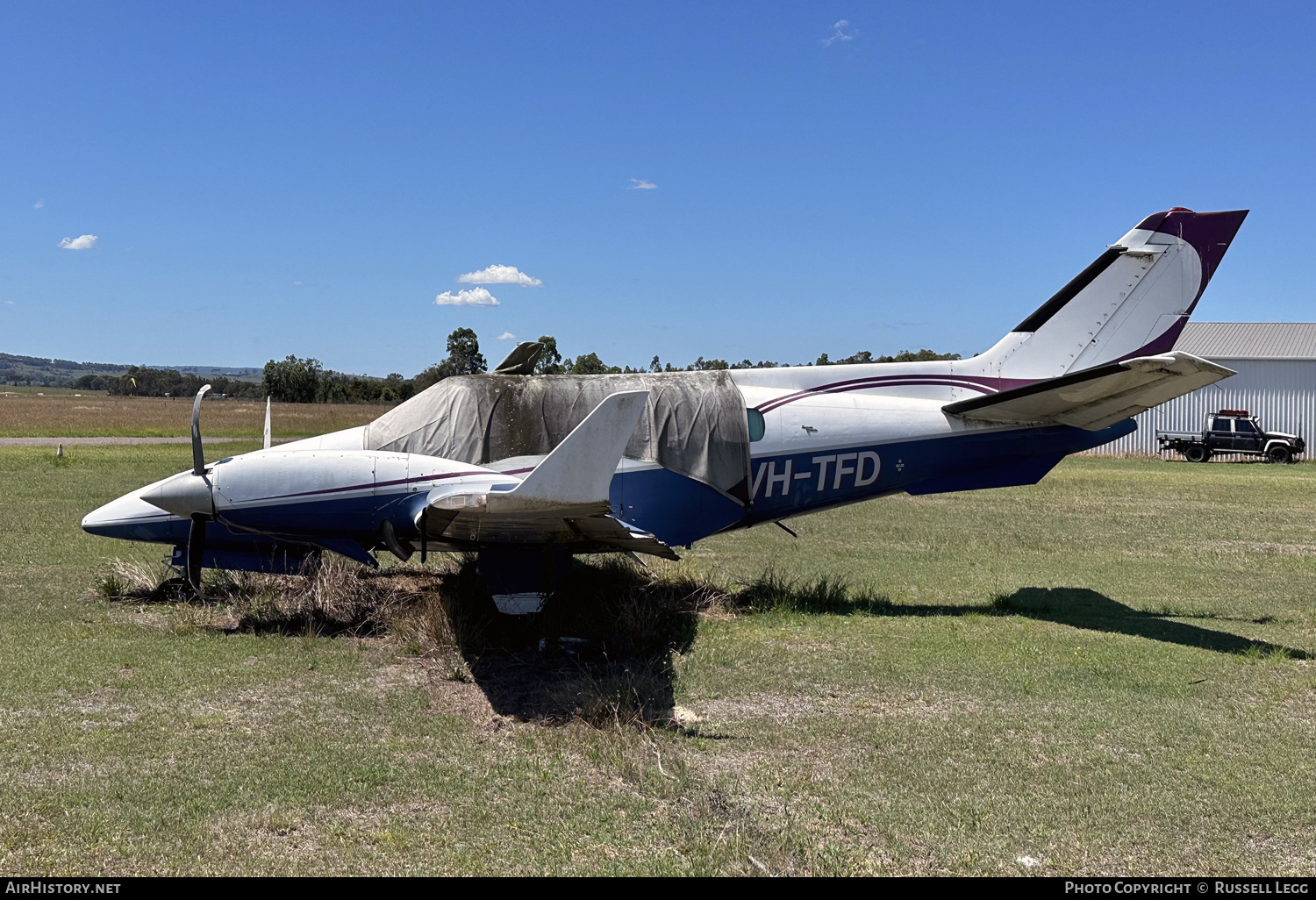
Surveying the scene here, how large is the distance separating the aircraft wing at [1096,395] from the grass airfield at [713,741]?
231 centimetres

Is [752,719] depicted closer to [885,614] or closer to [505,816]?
[505,816]

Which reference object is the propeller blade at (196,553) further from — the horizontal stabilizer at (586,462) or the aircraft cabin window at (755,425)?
the aircraft cabin window at (755,425)

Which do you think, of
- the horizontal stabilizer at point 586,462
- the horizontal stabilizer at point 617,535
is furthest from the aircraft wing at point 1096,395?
the horizontal stabilizer at point 586,462

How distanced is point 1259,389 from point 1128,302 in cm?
3308

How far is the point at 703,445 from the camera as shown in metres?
9.84

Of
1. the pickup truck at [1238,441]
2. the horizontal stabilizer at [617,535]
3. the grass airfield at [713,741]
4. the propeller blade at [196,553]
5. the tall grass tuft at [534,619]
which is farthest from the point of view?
the pickup truck at [1238,441]

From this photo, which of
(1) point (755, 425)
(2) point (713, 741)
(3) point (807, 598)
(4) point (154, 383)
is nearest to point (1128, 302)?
(1) point (755, 425)

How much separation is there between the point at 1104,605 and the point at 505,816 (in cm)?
861

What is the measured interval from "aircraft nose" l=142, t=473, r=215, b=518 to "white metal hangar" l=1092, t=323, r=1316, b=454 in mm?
35972

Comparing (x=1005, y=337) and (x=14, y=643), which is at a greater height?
(x=1005, y=337)

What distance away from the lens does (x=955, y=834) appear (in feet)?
16.1

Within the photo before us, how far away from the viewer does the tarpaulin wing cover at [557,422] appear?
9312 mm

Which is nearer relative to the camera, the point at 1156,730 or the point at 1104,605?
the point at 1156,730

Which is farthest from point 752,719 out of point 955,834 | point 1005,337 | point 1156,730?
point 1005,337
